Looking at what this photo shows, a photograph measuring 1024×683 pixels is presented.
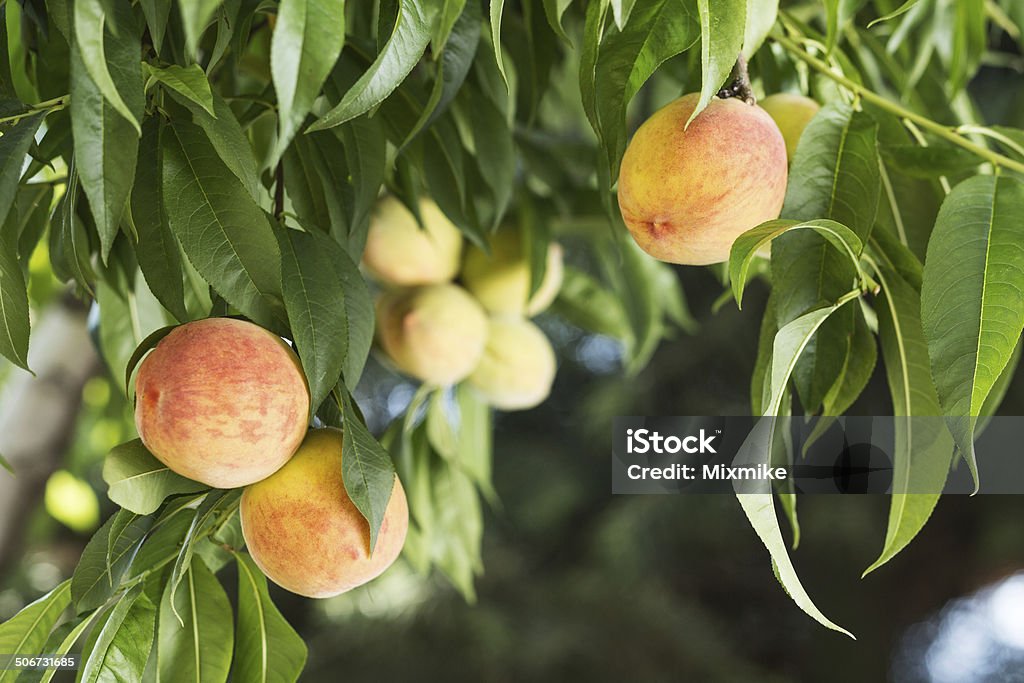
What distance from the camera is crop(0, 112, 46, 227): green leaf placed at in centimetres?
24

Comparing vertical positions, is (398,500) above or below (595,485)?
above

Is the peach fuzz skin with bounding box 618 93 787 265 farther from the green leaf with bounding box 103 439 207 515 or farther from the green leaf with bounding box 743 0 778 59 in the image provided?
the green leaf with bounding box 103 439 207 515

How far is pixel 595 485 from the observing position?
1188 mm

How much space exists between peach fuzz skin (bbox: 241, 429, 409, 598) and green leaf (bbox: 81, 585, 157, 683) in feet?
0.12

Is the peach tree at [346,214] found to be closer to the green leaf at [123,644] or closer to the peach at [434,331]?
the green leaf at [123,644]

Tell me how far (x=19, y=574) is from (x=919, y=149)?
1.25 metres

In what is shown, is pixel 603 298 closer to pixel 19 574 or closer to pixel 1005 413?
pixel 1005 413

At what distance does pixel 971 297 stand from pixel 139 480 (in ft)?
0.77

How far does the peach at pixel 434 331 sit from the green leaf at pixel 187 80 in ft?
0.96

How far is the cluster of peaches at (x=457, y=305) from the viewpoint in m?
0.53

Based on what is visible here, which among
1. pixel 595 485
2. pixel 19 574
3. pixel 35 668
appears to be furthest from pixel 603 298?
pixel 19 574

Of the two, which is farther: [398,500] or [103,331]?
[103,331]

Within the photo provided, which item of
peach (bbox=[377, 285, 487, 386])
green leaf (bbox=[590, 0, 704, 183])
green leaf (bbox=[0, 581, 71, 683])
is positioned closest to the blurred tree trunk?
peach (bbox=[377, 285, 487, 386])

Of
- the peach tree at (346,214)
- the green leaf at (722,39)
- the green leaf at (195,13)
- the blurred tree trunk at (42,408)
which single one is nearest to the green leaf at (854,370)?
the peach tree at (346,214)
